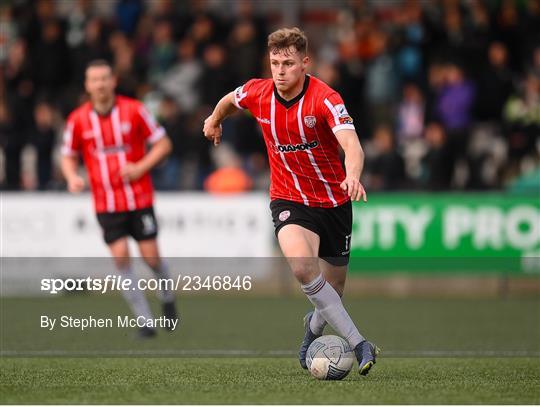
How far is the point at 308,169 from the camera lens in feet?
25.6

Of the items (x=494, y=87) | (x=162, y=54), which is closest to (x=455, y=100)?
(x=494, y=87)

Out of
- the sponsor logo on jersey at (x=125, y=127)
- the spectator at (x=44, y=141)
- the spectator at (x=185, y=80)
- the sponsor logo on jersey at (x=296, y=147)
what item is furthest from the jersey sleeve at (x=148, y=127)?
the spectator at (x=185, y=80)

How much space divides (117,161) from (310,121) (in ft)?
12.6

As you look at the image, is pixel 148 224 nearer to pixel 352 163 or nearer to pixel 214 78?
pixel 352 163

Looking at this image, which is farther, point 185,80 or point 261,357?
point 185,80

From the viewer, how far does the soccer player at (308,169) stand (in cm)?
745

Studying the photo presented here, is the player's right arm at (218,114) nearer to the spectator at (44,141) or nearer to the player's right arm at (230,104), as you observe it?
the player's right arm at (230,104)

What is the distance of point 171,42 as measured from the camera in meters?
18.8

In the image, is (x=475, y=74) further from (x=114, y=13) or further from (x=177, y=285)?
(x=114, y=13)

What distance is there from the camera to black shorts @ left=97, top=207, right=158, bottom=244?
1105 centimetres

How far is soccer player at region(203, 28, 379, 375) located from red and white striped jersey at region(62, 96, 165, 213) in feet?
10.2

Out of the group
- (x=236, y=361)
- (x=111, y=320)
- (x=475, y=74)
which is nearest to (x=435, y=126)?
(x=475, y=74)

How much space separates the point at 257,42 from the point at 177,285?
4.88m

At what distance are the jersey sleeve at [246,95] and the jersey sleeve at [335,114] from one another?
20.4 inches
